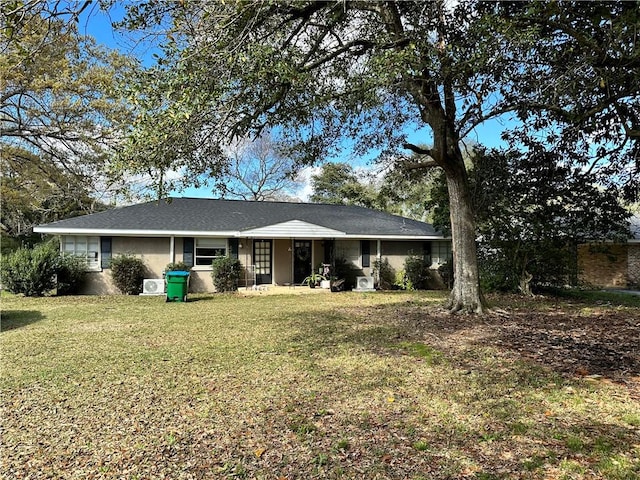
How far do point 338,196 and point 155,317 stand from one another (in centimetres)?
→ 2586

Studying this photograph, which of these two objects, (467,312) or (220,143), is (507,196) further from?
(220,143)

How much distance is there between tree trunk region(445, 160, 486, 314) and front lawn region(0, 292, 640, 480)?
3.74 ft

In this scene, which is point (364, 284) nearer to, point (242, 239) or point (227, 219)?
point (242, 239)

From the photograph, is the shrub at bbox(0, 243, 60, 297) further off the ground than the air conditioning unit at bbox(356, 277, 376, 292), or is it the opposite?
the shrub at bbox(0, 243, 60, 297)

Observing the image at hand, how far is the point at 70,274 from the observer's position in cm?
1500

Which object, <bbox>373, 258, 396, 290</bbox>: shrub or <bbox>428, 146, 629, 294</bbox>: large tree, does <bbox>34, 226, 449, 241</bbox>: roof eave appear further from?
<bbox>428, 146, 629, 294</bbox>: large tree

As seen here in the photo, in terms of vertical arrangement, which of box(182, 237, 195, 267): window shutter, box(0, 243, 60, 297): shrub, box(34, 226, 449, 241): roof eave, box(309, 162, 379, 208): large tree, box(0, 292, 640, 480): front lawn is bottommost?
box(0, 292, 640, 480): front lawn

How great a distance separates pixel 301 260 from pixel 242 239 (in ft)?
9.44

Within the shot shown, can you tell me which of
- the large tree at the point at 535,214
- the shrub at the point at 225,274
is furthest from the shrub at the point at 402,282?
→ the shrub at the point at 225,274

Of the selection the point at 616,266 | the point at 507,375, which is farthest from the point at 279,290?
the point at 616,266

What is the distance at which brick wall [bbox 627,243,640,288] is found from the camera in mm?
20406

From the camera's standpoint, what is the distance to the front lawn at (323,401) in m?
3.28

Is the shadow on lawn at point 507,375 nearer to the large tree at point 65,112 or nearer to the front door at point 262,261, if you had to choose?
the front door at point 262,261

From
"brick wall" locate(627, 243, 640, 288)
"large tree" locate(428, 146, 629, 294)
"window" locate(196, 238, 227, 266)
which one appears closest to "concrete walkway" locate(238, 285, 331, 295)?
"window" locate(196, 238, 227, 266)
